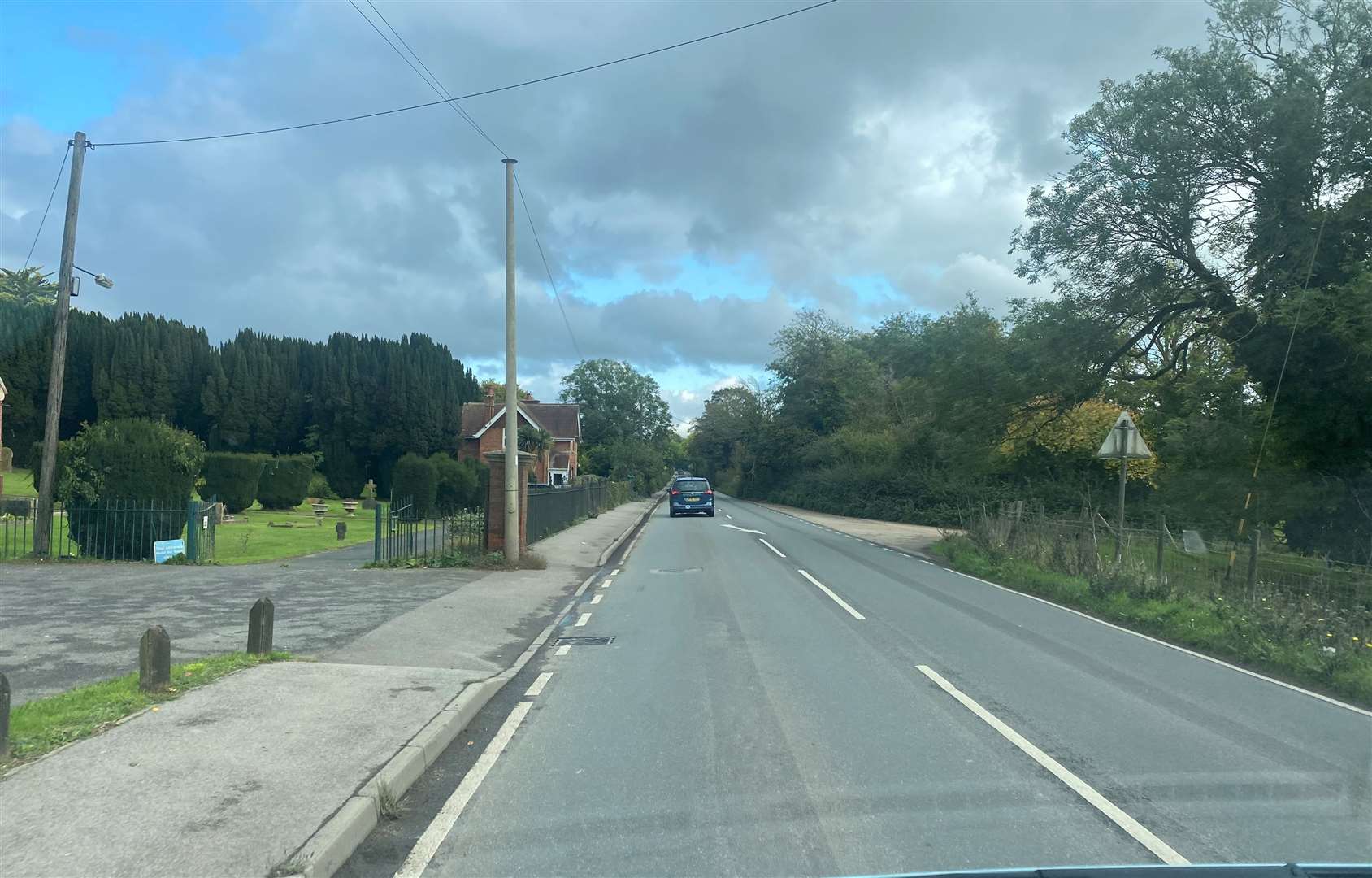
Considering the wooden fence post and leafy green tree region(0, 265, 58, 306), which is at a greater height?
leafy green tree region(0, 265, 58, 306)

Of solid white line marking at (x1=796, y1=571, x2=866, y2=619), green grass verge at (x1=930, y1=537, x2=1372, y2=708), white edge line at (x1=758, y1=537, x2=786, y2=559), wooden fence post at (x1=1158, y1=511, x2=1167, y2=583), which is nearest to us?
green grass verge at (x1=930, y1=537, x2=1372, y2=708)

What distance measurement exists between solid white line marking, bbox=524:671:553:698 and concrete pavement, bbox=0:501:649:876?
38 cm

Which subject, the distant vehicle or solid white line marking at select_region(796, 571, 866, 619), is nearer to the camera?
solid white line marking at select_region(796, 571, 866, 619)

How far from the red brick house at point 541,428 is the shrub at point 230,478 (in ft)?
70.4

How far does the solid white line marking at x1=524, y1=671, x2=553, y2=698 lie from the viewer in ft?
27.0

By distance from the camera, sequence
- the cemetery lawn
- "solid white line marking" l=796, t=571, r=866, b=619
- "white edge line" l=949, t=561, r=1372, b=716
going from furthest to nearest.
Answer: the cemetery lawn
"solid white line marking" l=796, t=571, r=866, b=619
"white edge line" l=949, t=561, r=1372, b=716

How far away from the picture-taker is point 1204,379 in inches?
944

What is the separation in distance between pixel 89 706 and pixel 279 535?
78.8 ft

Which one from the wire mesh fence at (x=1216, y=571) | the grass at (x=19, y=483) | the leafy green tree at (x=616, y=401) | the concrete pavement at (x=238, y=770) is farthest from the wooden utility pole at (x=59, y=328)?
the leafy green tree at (x=616, y=401)

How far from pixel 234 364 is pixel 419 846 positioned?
203 ft

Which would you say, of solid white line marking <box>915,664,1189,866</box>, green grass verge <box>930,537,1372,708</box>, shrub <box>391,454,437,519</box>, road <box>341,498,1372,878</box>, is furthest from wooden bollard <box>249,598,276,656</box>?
shrub <box>391,454,437,519</box>

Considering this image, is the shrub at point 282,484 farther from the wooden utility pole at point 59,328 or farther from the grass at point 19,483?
the wooden utility pole at point 59,328

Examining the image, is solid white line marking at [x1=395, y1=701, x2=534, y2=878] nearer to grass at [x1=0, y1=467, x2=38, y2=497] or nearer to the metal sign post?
the metal sign post

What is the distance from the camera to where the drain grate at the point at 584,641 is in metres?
10.8
